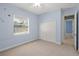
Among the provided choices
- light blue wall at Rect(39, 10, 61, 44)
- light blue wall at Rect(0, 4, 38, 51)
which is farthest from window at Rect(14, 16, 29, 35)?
light blue wall at Rect(39, 10, 61, 44)

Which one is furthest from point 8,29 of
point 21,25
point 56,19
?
point 56,19

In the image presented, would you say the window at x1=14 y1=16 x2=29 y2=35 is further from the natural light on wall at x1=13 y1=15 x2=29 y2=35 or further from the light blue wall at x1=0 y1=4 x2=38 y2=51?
the light blue wall at x1=0 y1=4 x2=38 y2=51

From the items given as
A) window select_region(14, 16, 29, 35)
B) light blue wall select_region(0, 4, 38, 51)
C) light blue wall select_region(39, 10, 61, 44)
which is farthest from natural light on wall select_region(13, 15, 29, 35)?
light blue wall select_region(39, 10, 61, 44)

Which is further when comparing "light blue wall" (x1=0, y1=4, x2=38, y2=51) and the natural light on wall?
the natural light on wall

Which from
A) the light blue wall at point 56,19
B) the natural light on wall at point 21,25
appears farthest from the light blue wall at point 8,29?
the light blue wall at point 56,19

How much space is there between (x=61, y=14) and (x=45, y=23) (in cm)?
148

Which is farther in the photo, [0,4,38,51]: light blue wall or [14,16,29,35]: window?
[14,16,29,35]: window

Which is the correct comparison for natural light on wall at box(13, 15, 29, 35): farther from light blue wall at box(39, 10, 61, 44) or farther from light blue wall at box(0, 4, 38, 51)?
light blue wall at box(39, 10, 61, 44)

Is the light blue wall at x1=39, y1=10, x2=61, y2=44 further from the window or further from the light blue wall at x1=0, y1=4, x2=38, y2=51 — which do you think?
the light blue wall at x1=0, y1=4, x2=38, y2=51

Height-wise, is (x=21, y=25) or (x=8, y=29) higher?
(x=21, y=25)

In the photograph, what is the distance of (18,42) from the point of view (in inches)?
166

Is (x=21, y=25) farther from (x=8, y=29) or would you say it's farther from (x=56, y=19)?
(x=56, y=19)

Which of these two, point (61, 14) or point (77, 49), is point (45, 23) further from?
point (77, 49)

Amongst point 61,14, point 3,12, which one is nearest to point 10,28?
point 3,12
